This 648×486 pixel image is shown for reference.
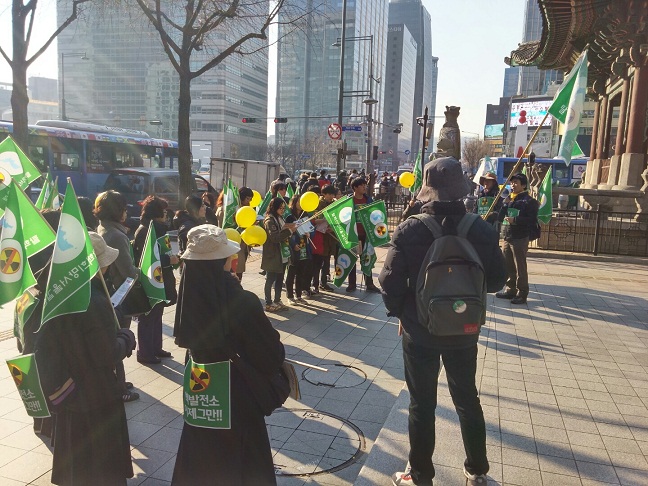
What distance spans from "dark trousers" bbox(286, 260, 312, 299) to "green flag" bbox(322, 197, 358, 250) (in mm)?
1138

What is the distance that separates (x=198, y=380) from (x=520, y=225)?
264 inches

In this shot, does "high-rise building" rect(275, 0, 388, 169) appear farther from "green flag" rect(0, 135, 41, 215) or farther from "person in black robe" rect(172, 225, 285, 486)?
"person in black robe" rect(172, 225, 285, 486)

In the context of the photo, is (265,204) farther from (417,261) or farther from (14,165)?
(417,261)

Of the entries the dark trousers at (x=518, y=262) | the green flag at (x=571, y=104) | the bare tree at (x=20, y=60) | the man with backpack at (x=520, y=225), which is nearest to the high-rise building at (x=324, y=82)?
the bare tree at (x=20, y=60)

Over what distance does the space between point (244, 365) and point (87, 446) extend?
1154 mm

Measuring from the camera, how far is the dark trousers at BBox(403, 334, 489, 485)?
301cm

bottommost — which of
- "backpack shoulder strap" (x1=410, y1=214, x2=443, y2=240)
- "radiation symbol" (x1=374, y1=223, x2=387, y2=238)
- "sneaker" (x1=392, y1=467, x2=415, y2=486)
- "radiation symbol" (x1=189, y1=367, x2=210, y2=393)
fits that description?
"sneaker" (x1=392, y1=467, x2=415, y2=486)

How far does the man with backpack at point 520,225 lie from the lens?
816 centimetres

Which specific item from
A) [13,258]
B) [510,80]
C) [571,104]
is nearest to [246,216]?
[13,258]

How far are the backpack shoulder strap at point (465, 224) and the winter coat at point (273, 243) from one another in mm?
4709

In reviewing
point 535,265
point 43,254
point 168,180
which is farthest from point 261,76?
point 43,254

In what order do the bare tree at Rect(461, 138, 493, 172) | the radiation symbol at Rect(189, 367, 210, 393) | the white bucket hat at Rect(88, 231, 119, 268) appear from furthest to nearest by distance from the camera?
the bare tree at Rect(461, 138, 493, 172) < the white bucket hat at Rect(88, 231, 119, 268) < the radiation symbol at Rect(189, 367, 210, 393)

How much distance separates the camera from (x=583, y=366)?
561cm

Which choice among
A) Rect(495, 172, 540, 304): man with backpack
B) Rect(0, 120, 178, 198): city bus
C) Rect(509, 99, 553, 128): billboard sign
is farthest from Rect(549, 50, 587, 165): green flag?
Rect(509, 99, 553, 128): billboard sign
